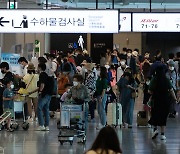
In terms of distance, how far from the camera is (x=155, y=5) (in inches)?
983

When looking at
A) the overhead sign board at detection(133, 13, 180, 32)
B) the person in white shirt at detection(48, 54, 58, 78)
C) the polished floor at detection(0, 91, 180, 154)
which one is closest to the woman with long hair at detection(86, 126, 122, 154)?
the polished floor at detection(0, 91, 180, 154)

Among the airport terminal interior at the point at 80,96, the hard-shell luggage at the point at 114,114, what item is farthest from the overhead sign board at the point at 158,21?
the hard-shell luggage at the point at 114,114

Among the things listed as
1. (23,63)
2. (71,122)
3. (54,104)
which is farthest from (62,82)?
(71,122)

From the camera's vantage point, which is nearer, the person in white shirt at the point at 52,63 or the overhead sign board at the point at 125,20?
the overhead sign board at the point at 125,20

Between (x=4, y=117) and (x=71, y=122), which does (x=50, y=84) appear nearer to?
(x=4, y=117)

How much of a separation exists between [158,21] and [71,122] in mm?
5748

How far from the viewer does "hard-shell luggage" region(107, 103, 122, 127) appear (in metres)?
13.8

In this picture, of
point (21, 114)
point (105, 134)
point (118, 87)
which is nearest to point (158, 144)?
point (118, 87)

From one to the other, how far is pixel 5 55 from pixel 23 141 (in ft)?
26.5

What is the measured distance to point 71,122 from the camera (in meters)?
11.6

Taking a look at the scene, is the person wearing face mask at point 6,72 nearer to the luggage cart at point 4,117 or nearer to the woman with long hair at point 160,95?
the luggage cart at point 4,117

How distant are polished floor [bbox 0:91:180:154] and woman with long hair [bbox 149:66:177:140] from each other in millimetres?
486

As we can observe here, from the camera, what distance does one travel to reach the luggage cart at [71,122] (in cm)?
1152

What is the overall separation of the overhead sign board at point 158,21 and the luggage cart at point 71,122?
5.35 m
